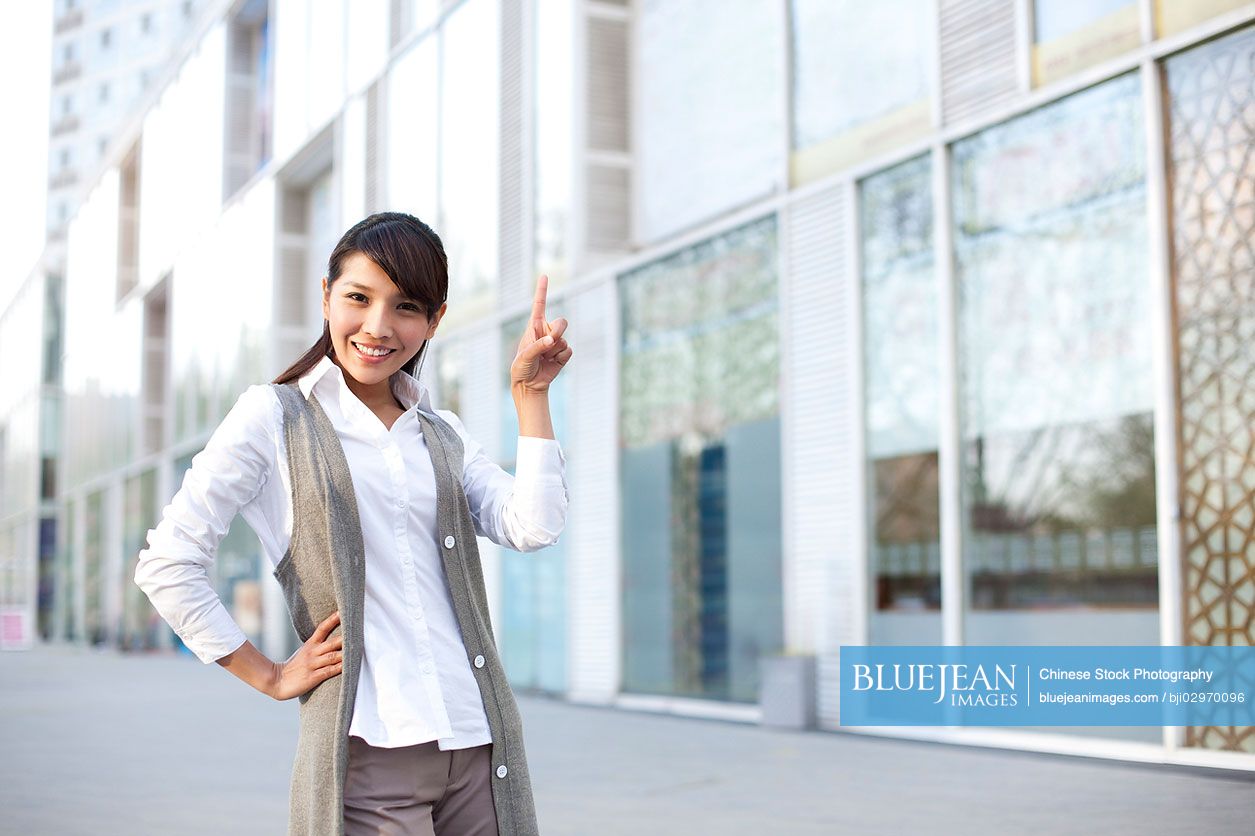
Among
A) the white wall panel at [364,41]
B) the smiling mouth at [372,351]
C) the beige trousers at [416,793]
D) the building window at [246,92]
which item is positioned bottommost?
the beige trousers at [416,793]

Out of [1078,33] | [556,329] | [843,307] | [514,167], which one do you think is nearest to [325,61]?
[514,167]

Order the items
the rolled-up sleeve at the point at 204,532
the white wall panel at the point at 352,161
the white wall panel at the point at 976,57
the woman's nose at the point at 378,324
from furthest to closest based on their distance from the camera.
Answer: the white wall panel at the point at 352,161 < the white wall panel at the point at 976,57 < the woman's nose at the point at 378,324 < the rolled-up sleeve at the point at 204,532

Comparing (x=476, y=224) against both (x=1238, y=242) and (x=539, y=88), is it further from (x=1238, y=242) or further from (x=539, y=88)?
(x=1238, y=242)

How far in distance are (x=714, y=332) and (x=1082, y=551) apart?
4487 mm

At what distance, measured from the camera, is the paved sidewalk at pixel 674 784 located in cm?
627

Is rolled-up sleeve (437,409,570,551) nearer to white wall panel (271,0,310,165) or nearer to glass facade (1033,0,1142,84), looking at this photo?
glass facade (1033,0,1142,84)

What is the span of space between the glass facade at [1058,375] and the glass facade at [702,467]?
2228 millimetres

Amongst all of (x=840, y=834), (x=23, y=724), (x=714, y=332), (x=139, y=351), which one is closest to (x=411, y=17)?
(x=714, y=332)

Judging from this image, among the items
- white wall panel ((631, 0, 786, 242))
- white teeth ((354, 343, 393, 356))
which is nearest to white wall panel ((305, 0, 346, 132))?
white wall panel ((631, 0, 786, 242))

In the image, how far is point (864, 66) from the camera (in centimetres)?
1103

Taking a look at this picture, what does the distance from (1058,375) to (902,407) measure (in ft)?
4.51

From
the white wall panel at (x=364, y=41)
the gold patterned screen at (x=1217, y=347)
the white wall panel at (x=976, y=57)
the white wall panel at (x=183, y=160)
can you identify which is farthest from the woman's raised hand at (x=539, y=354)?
the white wall panel at (x=183, y=160)

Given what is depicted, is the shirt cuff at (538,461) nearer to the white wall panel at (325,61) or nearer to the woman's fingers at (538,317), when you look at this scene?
the woman's fingers at (538,317)

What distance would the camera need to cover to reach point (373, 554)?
2.16 metres
